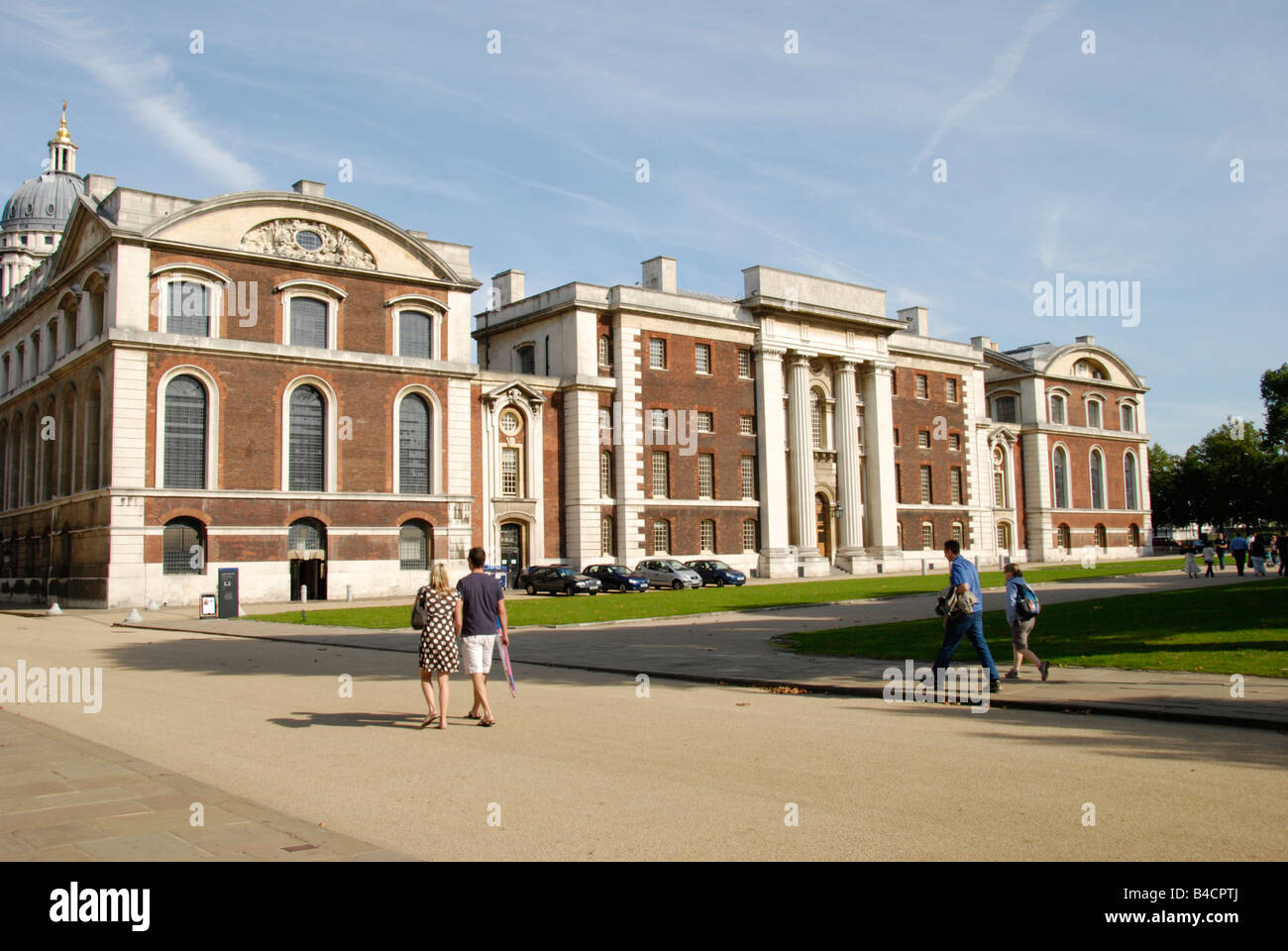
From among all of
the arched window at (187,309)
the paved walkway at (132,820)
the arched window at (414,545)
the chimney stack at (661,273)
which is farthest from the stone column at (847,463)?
the paved walkway at (132,820)

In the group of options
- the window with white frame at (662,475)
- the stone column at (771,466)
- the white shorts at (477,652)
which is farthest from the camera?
the stone column at (771,466)

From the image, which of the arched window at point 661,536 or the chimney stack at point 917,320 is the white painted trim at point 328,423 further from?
the chimney stack at point 917,320

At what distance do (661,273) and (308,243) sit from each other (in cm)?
2033

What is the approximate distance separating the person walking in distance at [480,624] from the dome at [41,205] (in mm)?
106988

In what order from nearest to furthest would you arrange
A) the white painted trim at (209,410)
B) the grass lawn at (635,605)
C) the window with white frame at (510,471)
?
the grass lawn at (635,605) → the white painted trim at (209,410) → the window with white frame at (510,471)

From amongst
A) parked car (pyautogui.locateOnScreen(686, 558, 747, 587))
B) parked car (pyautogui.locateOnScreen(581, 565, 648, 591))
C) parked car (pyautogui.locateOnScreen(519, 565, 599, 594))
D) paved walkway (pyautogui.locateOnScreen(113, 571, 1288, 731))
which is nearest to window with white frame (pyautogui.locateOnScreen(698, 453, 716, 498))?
parked car (pyautogui.locateOnScreen(686, 558, 747, 587))

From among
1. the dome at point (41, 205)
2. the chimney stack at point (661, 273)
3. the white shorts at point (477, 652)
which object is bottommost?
the white shorts at point (477, 652)

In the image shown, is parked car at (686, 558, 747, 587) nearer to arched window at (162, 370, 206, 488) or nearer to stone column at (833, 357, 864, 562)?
stone column at (833, 357, 864, 562)

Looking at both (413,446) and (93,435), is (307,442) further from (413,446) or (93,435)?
(93,435)

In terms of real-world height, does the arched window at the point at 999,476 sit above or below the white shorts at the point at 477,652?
above

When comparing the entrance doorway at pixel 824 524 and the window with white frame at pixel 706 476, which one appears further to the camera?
the entrance doorway at pixel 824 524

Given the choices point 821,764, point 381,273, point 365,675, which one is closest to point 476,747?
point 821,764

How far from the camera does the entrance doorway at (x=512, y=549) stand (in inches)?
1998

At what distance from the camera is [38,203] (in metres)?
102
